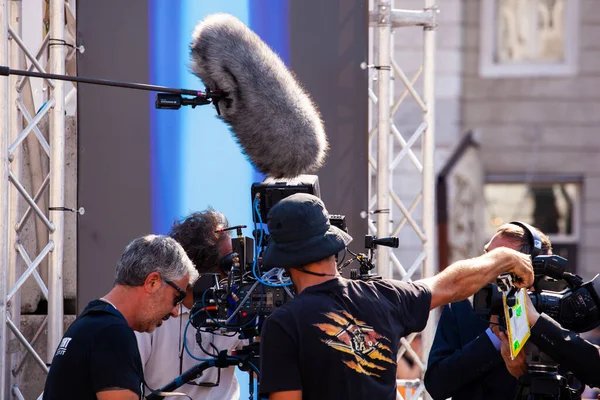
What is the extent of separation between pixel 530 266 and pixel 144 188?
7.37ft

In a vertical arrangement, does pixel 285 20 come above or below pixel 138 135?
above

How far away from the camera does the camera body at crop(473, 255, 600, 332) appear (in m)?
3.34

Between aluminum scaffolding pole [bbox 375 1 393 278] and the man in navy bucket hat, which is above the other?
aluminum scaffolding pole [bbox 375 1 393 278]

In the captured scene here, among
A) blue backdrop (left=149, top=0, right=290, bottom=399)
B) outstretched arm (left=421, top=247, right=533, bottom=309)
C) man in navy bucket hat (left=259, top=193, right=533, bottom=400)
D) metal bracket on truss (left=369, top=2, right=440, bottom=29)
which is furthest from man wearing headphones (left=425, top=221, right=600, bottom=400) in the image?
metal bracket on truss (left=369, top=2, right=440, bottom=29)

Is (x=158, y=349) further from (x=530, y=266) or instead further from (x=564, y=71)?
(x=564, y=71)

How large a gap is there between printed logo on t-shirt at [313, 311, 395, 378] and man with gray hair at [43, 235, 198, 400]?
2.53 ft

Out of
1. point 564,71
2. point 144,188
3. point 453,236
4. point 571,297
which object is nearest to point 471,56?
point 564,71

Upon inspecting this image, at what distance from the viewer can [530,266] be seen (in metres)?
3.18

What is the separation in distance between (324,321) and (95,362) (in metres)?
0.86

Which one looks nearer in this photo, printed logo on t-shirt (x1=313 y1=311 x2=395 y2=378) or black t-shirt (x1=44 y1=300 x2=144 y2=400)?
printed logo on t-shirt (x1=313 y1=311 x2=395 y2=378)

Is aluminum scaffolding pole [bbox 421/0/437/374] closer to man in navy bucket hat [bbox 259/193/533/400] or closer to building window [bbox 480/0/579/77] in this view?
man in navy bucket hat [bbox 259/193/533/400]

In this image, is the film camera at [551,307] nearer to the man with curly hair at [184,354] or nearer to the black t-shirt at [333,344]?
the black t-shirt at [333,344]

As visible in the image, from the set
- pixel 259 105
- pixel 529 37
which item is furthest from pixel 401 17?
pixel 529 37

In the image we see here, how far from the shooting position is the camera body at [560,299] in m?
3.34
